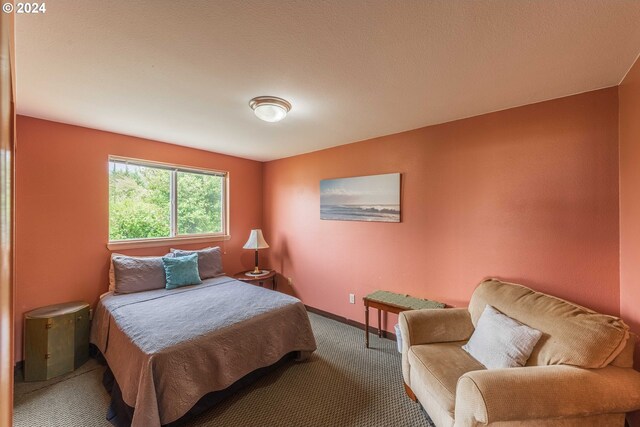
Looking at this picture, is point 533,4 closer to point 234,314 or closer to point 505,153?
point 505,153

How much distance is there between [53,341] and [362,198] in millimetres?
3246

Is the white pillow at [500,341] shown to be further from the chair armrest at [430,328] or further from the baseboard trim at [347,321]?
the baseboard trim at [347,321]

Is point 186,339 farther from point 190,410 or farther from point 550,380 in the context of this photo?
point 550,380

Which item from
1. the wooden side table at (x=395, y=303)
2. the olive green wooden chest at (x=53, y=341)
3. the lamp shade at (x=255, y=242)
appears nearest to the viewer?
the olive green wooden chest at (x=53, y=341)

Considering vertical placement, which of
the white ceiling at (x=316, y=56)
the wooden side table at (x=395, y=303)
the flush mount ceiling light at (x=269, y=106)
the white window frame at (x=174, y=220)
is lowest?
the wooden side table at (x=395, y=303)

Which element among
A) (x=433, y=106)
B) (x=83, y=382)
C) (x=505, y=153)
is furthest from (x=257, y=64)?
(x=83, y=382)

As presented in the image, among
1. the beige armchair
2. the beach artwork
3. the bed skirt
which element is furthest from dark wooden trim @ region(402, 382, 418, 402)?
the beach artwork

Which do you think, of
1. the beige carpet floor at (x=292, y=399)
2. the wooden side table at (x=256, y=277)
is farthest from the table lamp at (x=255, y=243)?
the beige carpet floor at (x=292, y=399)

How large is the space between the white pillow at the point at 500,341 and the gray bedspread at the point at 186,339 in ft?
4.70

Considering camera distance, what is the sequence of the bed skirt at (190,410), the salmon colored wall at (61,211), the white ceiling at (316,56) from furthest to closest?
the salmon colored wall at (61,211) < the bed skirt at (190,410) < the white ceiling at (316,56)

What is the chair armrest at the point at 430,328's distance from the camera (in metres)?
1.94

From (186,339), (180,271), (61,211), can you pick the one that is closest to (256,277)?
(180,271)

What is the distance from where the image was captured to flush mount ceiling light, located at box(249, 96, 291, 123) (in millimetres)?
1964

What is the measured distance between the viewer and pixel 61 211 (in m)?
2.50
